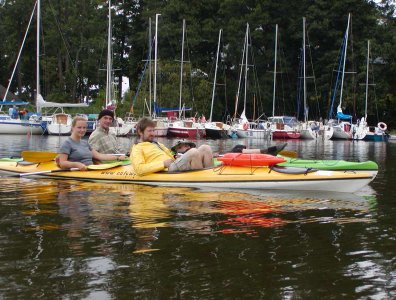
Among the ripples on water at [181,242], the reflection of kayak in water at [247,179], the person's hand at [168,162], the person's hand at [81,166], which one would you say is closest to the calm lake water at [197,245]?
the ripples on water at [181,242]

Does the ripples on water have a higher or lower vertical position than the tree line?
lower

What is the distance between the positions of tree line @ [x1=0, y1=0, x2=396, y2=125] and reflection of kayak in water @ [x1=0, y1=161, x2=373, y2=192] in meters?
34.7

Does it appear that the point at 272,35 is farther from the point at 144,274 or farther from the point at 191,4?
the point at 144,274

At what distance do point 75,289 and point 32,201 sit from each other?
4765 mm

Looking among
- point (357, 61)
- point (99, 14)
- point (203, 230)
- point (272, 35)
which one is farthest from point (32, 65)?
point (203, 230)

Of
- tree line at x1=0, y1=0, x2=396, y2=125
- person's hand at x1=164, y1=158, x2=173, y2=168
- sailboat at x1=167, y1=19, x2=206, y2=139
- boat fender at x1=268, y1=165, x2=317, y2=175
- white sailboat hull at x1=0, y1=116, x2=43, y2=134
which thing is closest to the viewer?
boat fender at x1=268, y1=165, x2=317, y2=175

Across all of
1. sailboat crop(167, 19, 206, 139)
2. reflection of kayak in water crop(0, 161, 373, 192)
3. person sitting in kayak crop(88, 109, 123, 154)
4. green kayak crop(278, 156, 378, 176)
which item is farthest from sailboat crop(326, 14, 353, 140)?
reflection of kayak in water crop(0, 161, 373, 192)

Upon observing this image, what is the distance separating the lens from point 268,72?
52.7 meters

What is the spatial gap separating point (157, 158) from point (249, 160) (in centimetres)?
158

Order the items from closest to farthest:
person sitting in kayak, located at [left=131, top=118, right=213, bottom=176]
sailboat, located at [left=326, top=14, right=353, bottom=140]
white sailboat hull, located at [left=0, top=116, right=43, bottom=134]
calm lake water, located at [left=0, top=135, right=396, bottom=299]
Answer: calm lake water, located at [left=0, top=135, right=396, bottom=299] < person sitting in kayak, located at [left=131, top=118, right=213, bottom=176] < white sailboat hull, located at [left=0, top=116, right=43, bottom=134] < sailboat, located at [left=326, top=14, right=353, bottom=140]

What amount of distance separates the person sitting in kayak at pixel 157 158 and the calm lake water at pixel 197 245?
2.18 ft

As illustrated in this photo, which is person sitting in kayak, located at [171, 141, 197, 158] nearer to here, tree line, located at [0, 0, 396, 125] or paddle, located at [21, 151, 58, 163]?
paddle, located at [21, 151, 58, 163]

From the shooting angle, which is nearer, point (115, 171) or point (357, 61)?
point (115, 171)

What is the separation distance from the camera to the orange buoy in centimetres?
1066
